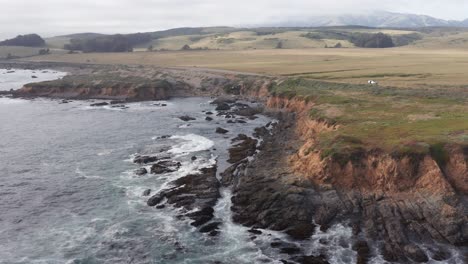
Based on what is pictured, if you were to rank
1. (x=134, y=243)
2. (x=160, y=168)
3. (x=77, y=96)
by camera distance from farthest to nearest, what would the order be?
1. (x=77, y=96)
2. (x=160, y=168)
3. (x=134, y=243)

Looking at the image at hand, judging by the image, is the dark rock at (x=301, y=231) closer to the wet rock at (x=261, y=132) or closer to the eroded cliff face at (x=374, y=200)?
the eroded cliff face at (x=374, y=200)

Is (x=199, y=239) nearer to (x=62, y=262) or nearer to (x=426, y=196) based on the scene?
(x=62, y=262)

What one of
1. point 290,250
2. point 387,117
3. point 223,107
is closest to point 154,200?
point 290,250

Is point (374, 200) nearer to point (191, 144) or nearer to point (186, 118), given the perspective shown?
point (191, 144)

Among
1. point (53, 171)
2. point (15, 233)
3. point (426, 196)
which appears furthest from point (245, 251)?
point (53, 171)

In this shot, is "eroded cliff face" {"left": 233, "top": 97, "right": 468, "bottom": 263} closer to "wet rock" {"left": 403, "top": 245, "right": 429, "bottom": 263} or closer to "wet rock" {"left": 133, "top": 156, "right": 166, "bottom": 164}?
"wet rock" {"left": 403, "top": 245, "right": 429, "bottom": 263}

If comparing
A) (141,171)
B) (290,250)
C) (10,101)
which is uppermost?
(10,101)

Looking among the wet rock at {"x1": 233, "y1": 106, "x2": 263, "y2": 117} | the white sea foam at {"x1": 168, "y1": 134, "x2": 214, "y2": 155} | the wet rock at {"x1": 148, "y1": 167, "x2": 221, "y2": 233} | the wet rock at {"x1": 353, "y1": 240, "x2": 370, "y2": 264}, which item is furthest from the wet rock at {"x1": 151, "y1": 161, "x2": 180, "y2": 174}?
the wet rock at {"x1": 233, "y1": 106, "x2": 263, "y2": 117}
